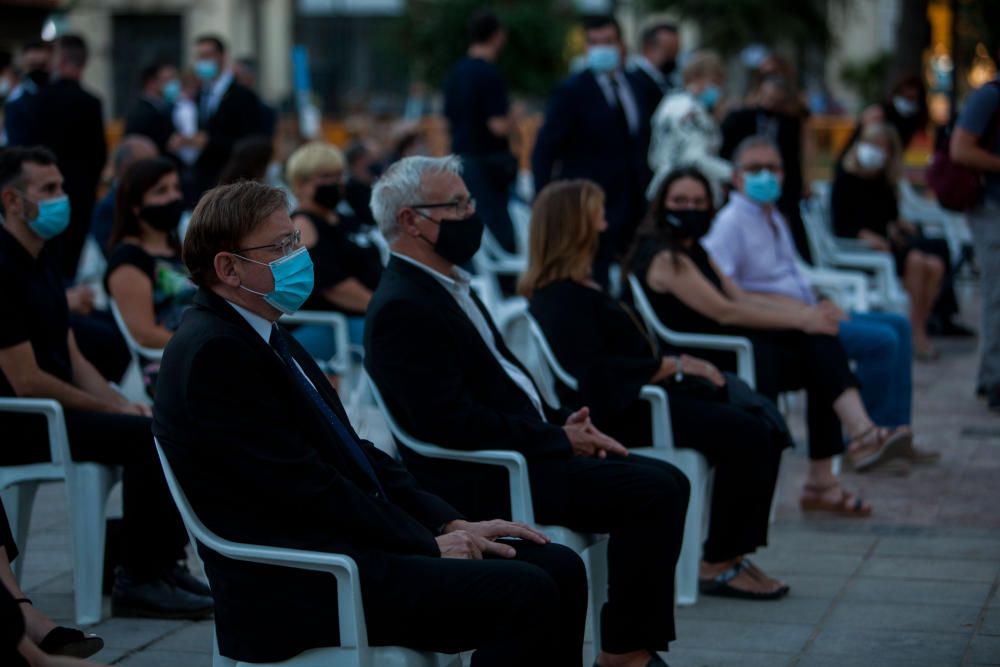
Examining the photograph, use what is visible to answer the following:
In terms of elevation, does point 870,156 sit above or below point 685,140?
below

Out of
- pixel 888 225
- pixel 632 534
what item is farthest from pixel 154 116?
pixel 632 534

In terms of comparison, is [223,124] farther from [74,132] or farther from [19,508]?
[19,508]

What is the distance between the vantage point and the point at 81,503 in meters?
4.75

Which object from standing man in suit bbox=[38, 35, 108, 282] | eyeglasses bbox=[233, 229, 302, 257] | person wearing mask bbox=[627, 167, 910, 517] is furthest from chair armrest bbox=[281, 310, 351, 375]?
eyeglasses bbox=[233, 229, 302, 257]

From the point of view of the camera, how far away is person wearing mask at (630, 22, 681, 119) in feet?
31.4

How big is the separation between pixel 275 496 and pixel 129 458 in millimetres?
1720

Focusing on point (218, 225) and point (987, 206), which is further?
point (987, 206)

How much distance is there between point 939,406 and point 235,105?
5.00 meters

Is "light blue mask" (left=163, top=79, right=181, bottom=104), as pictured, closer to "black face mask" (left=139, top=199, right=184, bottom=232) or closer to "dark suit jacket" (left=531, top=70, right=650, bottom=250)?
"dark suit jacket" (left=531, top=70, right=650, bottom=250)

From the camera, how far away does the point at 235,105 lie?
1043 cm

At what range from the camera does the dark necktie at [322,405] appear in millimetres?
3383

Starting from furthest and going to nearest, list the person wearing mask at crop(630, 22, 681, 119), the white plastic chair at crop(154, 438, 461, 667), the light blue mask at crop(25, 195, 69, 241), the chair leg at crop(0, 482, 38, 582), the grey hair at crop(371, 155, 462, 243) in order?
1. the person wearing mask at crop(630, 22, 681, 119)
2. the light blue mask at crop(25, 195, 69, 241)
3. the chair leg at crop(0, 482, 38, 582)
4. the grey hair at crop(371, 155, 462, 243)
5. the white plastic chair at crop(154, 438, 461, 667)

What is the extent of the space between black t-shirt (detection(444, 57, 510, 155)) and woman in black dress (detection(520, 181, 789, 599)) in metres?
4.68

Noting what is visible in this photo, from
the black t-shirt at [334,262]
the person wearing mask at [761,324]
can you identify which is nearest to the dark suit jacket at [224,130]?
the black t-shirt at [334,262]
